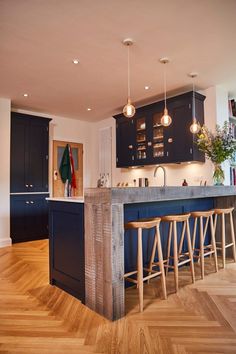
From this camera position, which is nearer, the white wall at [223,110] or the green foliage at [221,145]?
the green foliage at [221,145]

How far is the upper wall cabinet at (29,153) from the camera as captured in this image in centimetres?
500

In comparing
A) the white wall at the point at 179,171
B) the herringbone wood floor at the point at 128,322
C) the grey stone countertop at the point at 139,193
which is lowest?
the herringbone wood floor at the point at 128,322

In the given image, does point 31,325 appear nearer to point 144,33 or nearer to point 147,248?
point 147,248

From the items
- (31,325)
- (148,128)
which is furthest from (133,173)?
(31,325)

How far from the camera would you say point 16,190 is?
4977 millimetres

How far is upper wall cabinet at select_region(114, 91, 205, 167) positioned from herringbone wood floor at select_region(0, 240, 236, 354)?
2235 mm

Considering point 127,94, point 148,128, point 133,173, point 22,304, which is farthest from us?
point 133,173

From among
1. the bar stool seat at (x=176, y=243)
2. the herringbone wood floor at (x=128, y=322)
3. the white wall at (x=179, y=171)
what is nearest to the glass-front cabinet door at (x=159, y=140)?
the white wall at (x=179, y=171)

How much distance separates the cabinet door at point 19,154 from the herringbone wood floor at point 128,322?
2.52 metres

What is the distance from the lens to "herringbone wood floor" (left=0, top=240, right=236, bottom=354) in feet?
5.62

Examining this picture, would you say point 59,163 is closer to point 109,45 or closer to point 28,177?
point 28,177

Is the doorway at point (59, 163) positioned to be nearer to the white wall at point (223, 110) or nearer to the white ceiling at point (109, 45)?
the white ceiling at point (109, 45)

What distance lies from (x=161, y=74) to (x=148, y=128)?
1.33m

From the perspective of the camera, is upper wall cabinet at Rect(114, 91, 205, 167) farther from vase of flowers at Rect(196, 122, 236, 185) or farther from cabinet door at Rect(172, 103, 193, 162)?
vase of flowers at Rect(196, 122, 236, 185)
